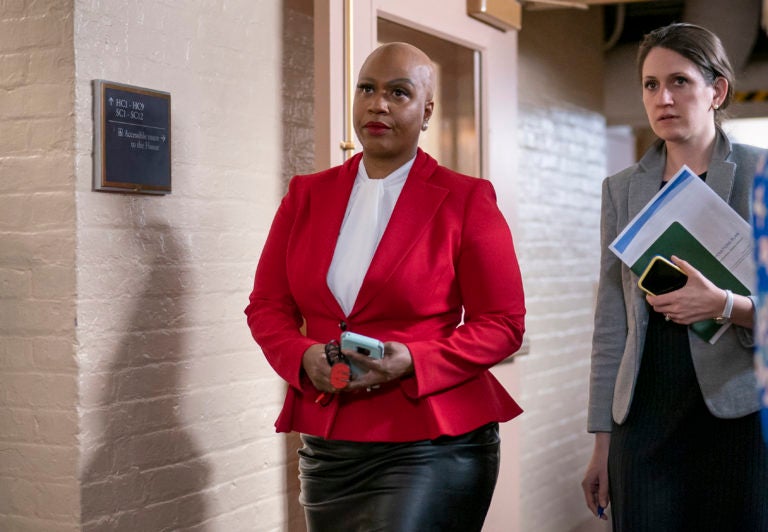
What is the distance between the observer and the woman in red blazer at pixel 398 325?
6.61 feet

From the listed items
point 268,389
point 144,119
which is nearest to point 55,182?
point 144,119

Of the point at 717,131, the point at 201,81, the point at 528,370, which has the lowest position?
the point at 528,370

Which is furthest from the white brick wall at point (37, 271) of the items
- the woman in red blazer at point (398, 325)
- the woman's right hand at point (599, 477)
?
the woman's right hand at point (599, 477)

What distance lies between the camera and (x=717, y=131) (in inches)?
88.3

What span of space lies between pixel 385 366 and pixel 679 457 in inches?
27.2

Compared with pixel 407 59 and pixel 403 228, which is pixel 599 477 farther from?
pixel 407 59

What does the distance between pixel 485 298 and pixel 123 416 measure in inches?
40.5

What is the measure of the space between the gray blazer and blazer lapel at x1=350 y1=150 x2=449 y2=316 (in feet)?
1.52

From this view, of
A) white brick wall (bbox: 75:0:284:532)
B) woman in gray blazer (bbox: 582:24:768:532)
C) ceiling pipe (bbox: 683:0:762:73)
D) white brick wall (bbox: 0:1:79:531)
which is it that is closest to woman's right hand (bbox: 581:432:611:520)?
woman in gray blazer (bbox: 582:24:768:532)

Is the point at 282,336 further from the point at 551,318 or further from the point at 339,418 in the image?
the point at 551,318

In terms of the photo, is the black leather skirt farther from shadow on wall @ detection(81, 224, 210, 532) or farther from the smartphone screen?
shadow on wall @ detection(81, 224, 210, 532)

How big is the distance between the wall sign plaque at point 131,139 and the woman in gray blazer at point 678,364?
1162mm

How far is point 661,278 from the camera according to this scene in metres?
2.12

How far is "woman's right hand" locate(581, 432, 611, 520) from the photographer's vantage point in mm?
2287
